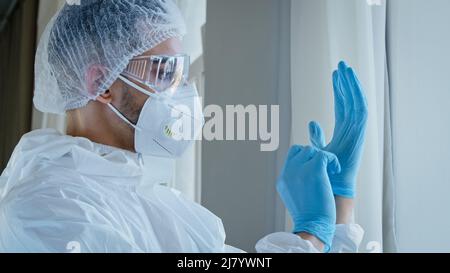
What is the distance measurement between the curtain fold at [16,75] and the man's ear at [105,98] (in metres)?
2.06

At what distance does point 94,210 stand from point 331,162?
0.49 metres

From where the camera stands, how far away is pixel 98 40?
3.93 ft

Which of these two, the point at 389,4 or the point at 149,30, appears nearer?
the point at 149,30

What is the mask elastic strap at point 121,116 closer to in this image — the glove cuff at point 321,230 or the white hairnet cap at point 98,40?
the white hairnet cap at point 98,40

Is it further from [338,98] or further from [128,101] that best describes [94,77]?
[338,98]

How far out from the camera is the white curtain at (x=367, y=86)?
4.13ft

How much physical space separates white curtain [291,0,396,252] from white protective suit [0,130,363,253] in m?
0.13

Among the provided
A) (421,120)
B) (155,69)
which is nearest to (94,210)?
(155,69)

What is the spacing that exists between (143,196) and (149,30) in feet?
1.20

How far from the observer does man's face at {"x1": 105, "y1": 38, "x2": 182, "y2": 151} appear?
1221 millimetres

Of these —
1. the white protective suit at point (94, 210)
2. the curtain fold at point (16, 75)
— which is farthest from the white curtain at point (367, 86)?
the curtain fold at point (16, 75)
